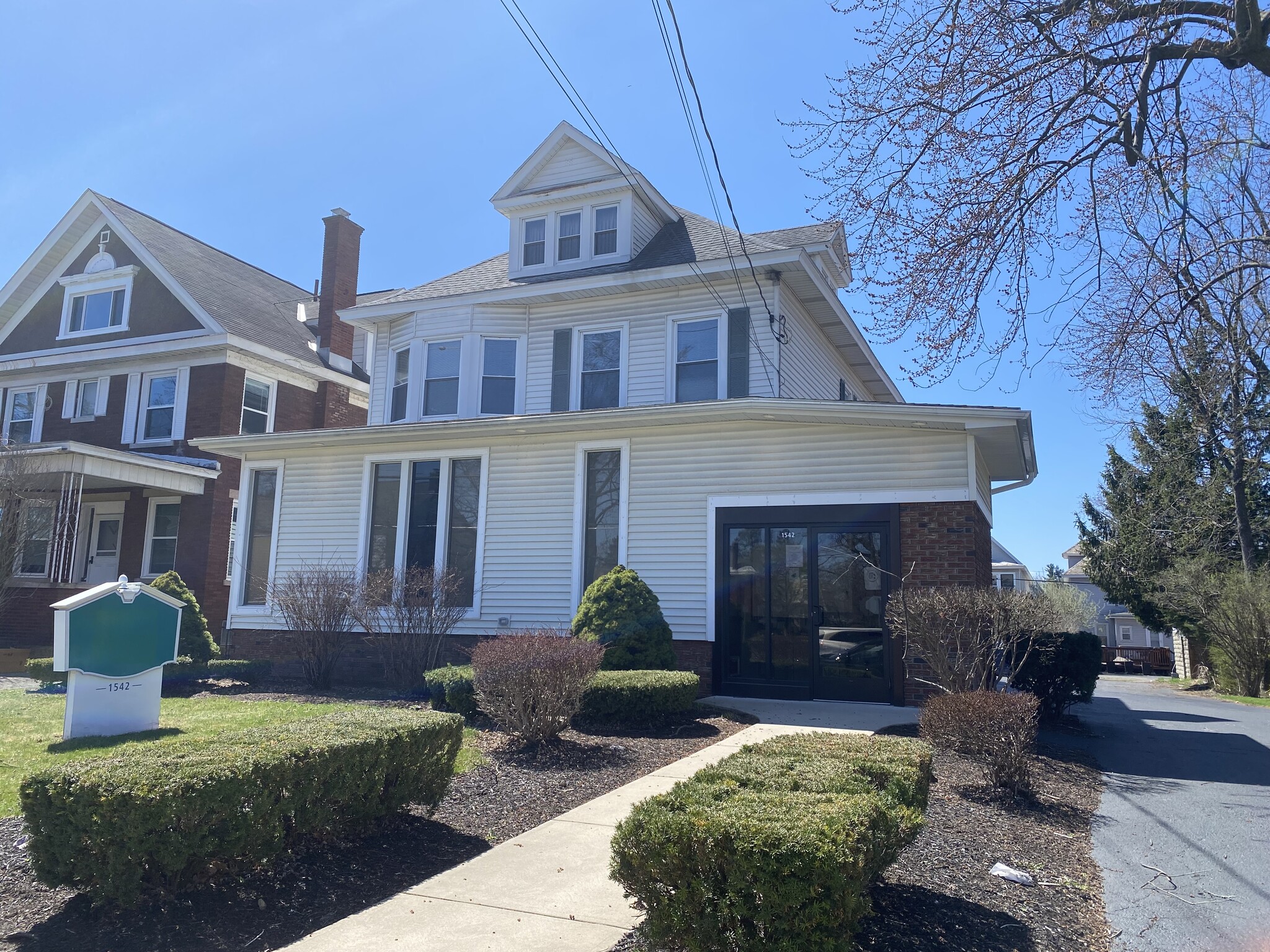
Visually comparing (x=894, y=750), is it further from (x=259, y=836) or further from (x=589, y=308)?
(x=589, y=308)

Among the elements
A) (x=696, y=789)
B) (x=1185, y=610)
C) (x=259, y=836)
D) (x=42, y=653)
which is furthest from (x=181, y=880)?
(x=1185, y=610)

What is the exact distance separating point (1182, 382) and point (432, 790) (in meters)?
11.2

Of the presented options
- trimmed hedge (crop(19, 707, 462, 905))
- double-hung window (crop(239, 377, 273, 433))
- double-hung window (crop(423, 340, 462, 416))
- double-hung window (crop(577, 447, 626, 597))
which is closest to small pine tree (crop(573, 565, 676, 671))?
double-hung window (crop(577, 447, 626, 597))

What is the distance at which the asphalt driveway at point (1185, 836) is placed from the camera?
449 centimetres

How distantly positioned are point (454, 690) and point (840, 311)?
1071 centimetres

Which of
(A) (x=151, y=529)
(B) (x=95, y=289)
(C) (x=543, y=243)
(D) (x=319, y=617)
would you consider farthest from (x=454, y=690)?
(B) (x=95, y=289)

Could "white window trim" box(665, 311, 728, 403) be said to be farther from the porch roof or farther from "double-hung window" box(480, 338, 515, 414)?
the porch roof

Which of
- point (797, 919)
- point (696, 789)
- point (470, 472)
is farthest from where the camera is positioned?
point (470, 472)

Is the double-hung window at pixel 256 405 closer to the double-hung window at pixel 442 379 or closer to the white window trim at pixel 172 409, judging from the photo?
the white window trim at pixel 172 409

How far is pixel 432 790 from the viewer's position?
5.92 m

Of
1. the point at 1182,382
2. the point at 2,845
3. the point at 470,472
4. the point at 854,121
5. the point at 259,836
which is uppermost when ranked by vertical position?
the point at 854,121

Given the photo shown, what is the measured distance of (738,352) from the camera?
15.2m

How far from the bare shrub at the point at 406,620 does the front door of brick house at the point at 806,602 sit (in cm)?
414

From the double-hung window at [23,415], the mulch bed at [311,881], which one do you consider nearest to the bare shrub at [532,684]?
the mulch bed at [311,881]
